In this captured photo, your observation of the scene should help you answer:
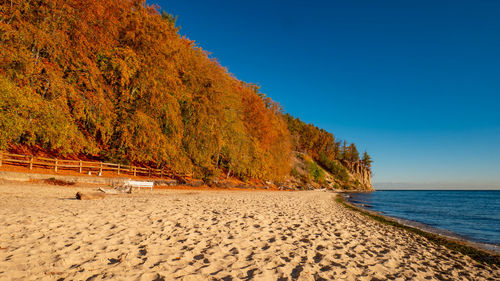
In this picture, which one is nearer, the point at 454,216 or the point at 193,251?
the point at 193,251

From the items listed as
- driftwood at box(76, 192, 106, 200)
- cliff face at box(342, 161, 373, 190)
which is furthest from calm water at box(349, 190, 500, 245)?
cliff face at box(342, 161, 373, 190)

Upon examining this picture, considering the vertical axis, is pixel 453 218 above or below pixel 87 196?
below

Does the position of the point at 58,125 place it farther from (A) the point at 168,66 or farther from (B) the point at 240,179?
(B) the point at 240,179

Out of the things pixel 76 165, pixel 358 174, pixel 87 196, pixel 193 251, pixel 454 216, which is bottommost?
pixel 454 216

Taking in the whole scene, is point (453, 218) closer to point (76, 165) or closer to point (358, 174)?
point (76, 165)

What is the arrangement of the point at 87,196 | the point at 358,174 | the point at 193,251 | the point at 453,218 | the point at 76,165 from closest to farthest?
the point at 193,251
the point at 87,196
the point at 76,165
the point at 453,218
the point at 358,174

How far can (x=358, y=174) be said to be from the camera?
114 meters

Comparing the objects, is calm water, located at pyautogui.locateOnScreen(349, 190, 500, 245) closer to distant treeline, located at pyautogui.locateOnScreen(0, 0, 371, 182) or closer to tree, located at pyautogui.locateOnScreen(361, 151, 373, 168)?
distant treeline, located at pyautogui.locateOnScreen(0, 0, 371, 182)

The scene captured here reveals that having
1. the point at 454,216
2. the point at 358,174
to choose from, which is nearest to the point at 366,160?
the point at 358,174

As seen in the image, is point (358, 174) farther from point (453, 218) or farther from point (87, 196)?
point (87, 196)

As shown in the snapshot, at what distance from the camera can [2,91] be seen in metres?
11.2

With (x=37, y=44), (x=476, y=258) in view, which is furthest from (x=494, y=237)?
(x=37, y=44)

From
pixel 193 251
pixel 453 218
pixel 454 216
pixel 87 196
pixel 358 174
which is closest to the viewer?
pixel 193 251

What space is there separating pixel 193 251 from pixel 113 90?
19.1 meters
